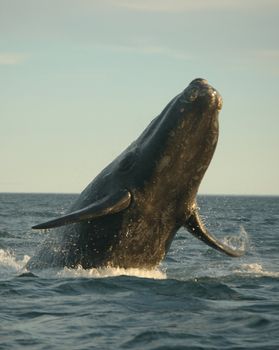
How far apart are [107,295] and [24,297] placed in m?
1.34

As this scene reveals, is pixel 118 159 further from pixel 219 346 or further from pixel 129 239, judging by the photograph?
pixel 219 346

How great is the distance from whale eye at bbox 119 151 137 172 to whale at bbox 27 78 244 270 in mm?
17

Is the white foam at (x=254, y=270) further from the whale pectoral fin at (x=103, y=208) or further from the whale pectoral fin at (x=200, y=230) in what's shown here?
the whale pectoral fin at (x=103, y=208)

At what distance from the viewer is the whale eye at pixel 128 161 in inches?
511

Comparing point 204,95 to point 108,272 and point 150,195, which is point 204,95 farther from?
point 108,272

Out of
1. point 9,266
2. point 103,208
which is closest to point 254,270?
point 9,266

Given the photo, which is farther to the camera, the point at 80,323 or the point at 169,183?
the point at 169,183

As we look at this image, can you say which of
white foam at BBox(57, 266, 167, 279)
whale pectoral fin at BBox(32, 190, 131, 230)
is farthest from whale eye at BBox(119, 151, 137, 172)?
white foam at BBox(57, 266, 167, 279)

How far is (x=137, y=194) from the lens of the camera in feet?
42.2

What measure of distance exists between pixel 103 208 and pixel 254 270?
20.6 ft

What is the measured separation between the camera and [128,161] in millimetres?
13031

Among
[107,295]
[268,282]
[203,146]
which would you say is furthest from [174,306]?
[268,282]

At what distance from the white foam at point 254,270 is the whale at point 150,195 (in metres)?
2.80

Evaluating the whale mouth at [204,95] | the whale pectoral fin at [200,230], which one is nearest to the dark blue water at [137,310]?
the whale pectoral fin at [200,230]
